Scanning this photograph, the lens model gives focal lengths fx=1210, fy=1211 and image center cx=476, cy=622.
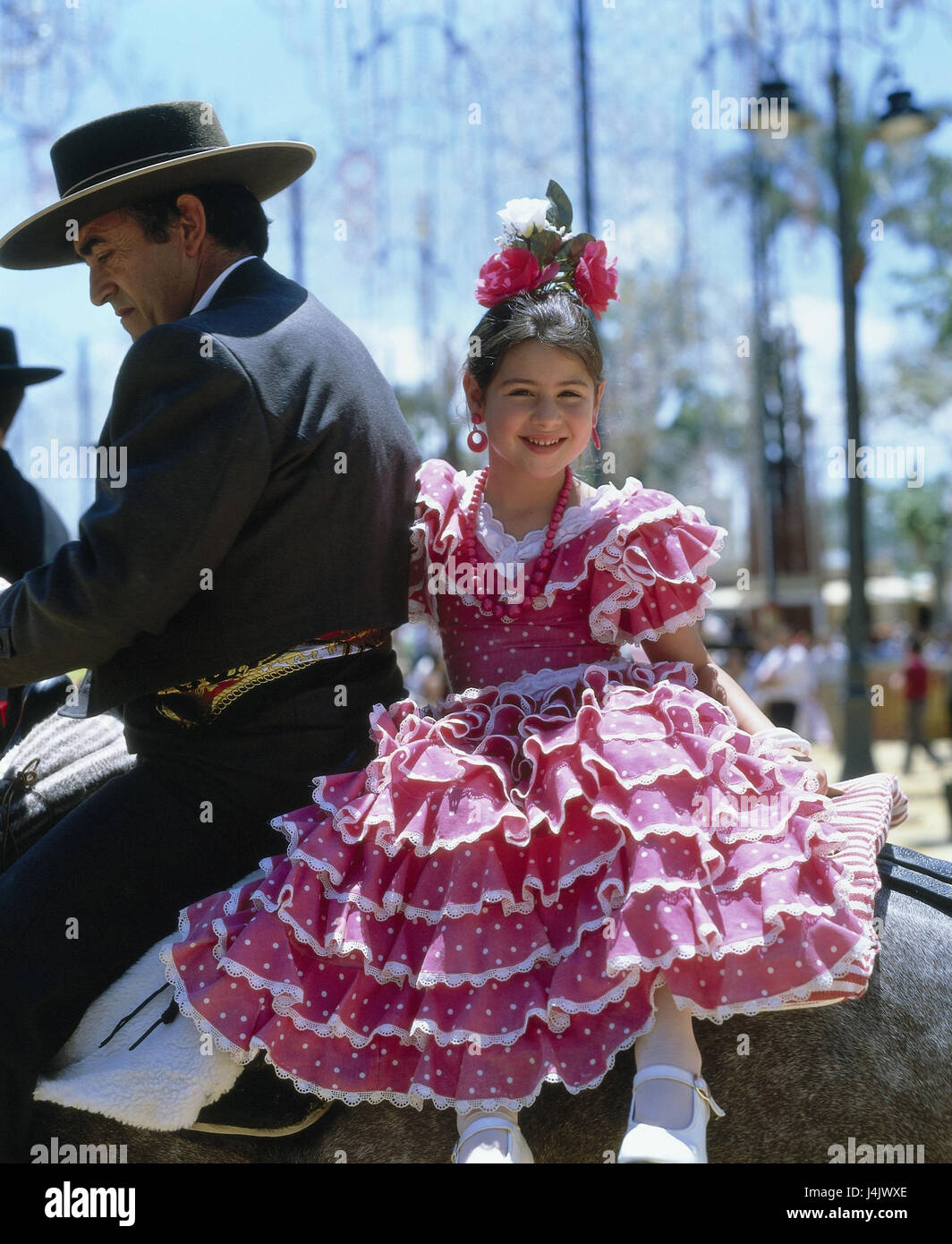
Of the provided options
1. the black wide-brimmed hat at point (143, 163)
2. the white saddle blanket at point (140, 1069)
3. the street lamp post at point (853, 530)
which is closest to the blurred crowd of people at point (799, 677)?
the street lamp post at point (853, 530)

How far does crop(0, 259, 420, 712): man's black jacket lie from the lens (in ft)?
8.29

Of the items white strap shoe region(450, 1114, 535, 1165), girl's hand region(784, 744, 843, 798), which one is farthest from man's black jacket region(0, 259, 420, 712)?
white strap shoe region(450, 1114, 535, 1165)

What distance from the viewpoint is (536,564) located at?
117 inches

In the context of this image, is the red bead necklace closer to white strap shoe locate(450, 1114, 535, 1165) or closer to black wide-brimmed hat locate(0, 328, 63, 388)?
white strap shoe locate(450, 1114, 535, 1165)

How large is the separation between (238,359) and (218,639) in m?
0.61

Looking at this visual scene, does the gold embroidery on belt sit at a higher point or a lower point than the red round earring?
lower

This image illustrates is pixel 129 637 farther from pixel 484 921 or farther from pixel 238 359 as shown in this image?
pixel 484 921

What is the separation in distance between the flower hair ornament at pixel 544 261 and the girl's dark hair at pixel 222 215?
1.94 ft

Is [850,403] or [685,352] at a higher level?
[685,352]

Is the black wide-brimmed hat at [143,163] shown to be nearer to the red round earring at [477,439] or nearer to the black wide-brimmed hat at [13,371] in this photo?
the red round earring at [477,439]

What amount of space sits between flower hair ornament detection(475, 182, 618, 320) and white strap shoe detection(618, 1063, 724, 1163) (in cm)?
191

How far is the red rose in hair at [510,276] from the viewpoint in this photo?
3135mm
